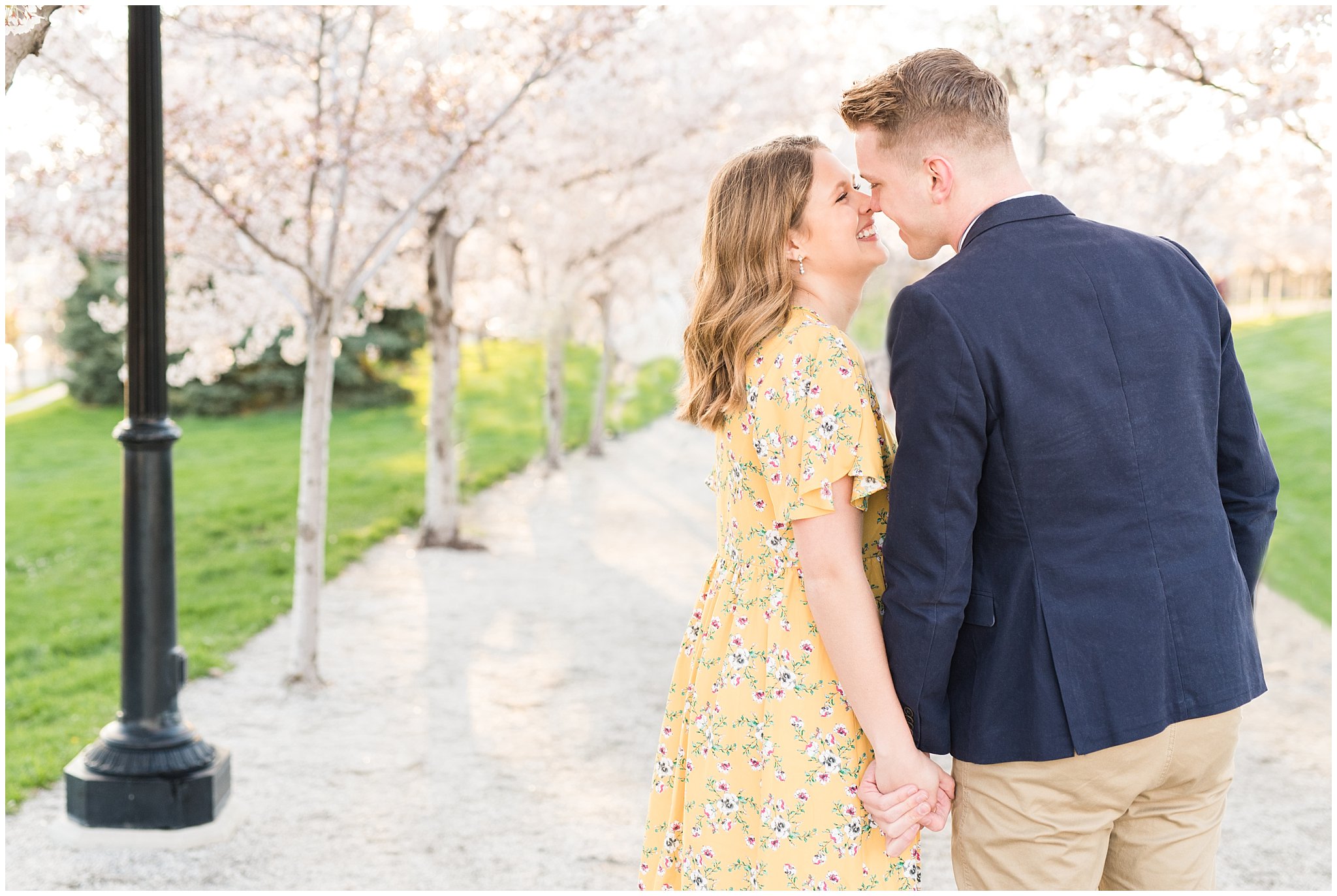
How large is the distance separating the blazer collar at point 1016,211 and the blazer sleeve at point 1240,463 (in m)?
0.24

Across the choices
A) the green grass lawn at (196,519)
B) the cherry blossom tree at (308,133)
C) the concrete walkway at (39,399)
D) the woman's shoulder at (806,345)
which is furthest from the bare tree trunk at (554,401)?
the woman's shoulder at (806,345)

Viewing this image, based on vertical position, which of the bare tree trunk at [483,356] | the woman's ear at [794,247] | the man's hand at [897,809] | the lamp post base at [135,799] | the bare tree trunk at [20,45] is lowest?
the lamp post base at [135,799]

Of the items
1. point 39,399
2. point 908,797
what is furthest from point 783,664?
point 39,399

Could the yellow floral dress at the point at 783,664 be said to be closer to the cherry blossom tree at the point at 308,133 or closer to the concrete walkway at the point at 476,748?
the concrete walkway at the point at 476,748

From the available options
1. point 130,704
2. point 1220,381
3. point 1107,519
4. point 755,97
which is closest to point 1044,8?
point 1220,381

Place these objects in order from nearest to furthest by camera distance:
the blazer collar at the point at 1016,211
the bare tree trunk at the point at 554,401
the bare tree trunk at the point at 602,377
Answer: the blazer collar at the point at 1016,211 → the bare tree trunk at the point at 554,401 → the bare tree trunk at the point at 602,377

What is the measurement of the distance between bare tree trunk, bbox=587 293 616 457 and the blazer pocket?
14.2m

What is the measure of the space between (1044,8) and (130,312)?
4393mm

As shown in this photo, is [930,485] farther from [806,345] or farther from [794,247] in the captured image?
[794,247]

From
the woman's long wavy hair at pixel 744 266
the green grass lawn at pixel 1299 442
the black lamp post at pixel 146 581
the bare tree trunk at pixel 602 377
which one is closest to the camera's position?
the woman's long wavy hair at pixel 744 266

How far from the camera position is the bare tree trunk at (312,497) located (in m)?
5.86

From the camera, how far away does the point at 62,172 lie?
5984mm

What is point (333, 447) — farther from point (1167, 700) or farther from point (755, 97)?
point (1167, 700)

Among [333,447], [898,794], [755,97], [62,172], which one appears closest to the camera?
[898,794]
